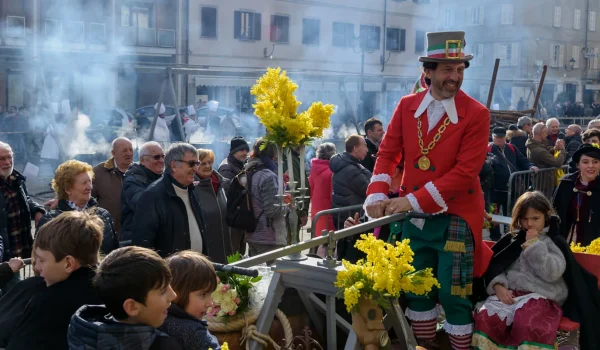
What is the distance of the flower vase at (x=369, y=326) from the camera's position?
4047 mm

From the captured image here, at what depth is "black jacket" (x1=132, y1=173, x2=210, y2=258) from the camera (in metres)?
6.02

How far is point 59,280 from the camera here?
139 inches

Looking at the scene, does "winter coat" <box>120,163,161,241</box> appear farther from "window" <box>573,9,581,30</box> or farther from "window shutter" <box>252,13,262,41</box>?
"window" <box>573,9,581,30</box>

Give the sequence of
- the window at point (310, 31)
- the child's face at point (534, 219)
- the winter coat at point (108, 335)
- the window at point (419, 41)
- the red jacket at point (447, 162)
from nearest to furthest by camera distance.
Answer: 1. the winter coat at point (108, 335)
2. the red jacket at point (447, 162)
3. the child's face at point (534, 219)
4. the window at point (310, 31)
5. the window at point (419, 41)

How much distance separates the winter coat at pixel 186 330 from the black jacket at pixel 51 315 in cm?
46

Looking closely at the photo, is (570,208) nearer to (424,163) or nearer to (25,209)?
(424,163)

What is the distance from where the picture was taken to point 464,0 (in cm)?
4850

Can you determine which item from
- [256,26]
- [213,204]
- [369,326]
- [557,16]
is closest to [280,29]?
[256,26]

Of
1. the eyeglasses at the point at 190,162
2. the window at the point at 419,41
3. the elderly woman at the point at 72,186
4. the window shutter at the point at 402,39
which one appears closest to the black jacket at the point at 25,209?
the elderly woman at the point at 72,186

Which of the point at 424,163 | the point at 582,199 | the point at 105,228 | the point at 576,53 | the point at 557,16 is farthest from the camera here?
the point at 576,53

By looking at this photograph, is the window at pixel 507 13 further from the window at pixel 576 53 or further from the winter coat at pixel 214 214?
the winter coat at pixel 214 214

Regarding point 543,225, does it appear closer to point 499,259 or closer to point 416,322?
point 499,259

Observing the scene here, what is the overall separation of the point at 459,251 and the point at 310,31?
36894 mm

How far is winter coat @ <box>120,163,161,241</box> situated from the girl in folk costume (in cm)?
302
